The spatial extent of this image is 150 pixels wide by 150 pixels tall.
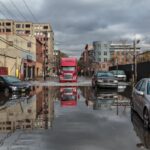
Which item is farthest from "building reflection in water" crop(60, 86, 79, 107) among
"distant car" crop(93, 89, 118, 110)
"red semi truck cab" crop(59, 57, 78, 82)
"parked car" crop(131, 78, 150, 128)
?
"red semi truck cab" crop(59, 57, 78, 82)

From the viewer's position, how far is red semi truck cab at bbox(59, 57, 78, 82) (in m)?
52.6

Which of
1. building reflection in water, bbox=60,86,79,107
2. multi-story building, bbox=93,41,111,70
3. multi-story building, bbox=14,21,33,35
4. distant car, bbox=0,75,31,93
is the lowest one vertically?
building reflection in water, bbox=60,86,79,107

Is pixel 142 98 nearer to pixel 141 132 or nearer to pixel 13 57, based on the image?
pixel 141 132

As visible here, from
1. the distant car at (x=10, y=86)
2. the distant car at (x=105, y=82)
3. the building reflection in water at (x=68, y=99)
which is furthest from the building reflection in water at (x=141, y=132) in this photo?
the distant car at (x=105, y=82)

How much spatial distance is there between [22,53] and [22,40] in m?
15.1

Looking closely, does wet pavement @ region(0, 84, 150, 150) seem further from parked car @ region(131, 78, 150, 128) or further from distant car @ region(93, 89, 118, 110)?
distant car @ region(93, 89, 118, 110)

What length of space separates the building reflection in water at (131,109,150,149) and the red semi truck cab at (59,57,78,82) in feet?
125

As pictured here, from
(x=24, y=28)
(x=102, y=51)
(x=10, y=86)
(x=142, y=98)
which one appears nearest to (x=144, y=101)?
(x=142, y=98)

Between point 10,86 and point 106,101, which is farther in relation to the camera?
point 10,86

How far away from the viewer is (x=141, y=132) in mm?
10695

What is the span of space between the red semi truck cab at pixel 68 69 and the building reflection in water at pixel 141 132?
125ft

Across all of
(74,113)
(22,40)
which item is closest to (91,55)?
(22,40)

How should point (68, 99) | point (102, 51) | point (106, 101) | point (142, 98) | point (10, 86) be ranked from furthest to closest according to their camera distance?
point (102, 51), point (10, 86), point (68, 99), point (106, 101), point (142, 98)

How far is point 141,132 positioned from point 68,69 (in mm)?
42050
